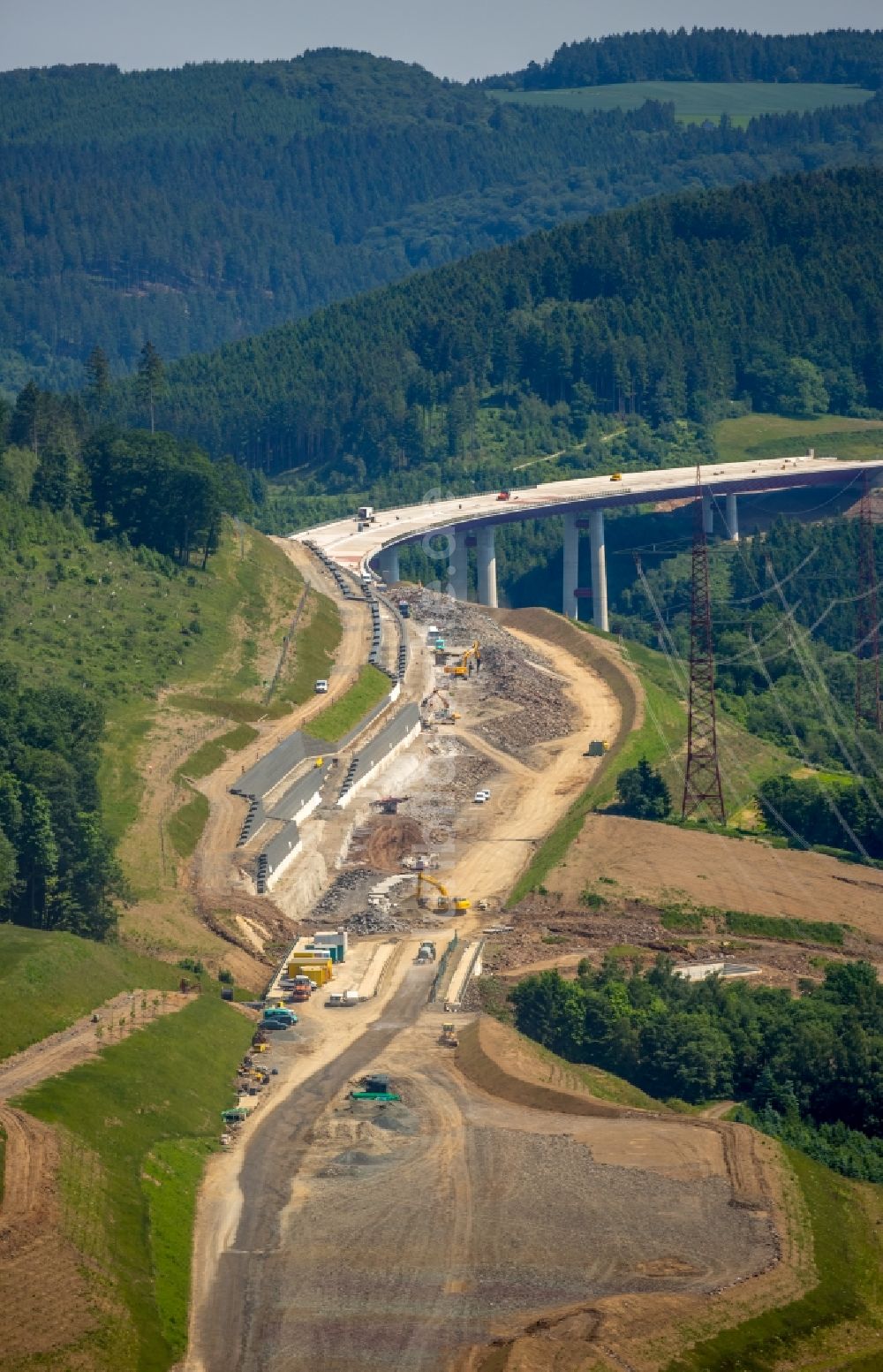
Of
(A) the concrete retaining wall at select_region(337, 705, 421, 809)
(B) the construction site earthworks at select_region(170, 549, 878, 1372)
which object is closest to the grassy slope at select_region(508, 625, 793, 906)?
(B) the construction site earthworks at select_region(170, 549, 878, 1372)

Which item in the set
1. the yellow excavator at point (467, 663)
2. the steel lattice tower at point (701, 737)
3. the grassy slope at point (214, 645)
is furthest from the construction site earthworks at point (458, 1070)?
the grassy slope at point (214, 645)

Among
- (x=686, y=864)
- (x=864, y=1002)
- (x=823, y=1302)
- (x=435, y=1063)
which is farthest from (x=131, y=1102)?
(x=686, y=864)

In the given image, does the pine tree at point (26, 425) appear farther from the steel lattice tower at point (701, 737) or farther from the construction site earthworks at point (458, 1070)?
Answer: the steel lattice tower at point (701, 737)

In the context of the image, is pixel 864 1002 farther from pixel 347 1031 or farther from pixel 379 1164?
pixel 379 1164

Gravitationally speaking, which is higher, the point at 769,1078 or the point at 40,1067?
the point at 40,1067

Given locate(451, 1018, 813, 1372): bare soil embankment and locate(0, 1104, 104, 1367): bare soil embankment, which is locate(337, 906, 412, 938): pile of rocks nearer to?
locate(451, 1018, 813, 1372): bare soil embankment

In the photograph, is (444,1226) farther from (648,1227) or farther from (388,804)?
(388,804)
